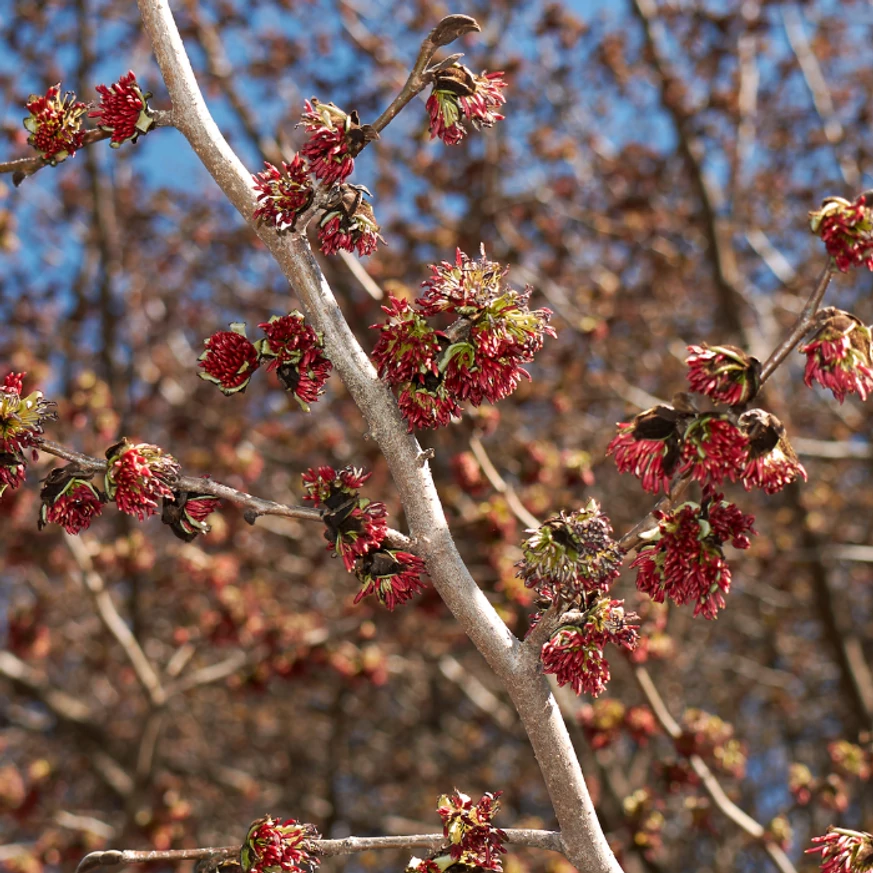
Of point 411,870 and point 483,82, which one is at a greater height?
point 483,82

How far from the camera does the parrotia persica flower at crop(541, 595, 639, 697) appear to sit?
6.46 ft

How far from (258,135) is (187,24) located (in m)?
1.02

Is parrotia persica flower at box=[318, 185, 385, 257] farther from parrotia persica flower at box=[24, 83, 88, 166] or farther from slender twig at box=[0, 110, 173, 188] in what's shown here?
parrotia persica flower at box=[24, 83, 88, 166]

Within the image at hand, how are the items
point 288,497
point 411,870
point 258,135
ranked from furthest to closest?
point 288,497 → point 258,135 → point 411,870

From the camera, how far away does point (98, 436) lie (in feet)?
16.4

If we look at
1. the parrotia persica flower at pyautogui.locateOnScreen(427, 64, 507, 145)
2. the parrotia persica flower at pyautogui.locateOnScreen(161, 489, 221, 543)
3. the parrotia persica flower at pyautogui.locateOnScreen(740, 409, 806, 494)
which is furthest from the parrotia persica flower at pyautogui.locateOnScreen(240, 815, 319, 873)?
the parrotia persica flower at pyautogui.locateOnScreen(427, 64, 507, 145)

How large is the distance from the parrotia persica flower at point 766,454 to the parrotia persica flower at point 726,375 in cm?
5

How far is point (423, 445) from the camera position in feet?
20.1

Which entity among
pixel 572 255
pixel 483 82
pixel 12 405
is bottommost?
pixel 12 405

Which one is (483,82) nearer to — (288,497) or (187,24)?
(187,24)

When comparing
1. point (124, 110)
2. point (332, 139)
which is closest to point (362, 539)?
point (332, 139)

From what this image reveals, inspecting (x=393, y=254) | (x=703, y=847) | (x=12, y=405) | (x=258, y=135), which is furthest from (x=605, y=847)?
(x=703, y=847)

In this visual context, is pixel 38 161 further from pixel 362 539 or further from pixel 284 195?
pixel 362 539

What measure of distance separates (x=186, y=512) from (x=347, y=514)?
0.40 m
